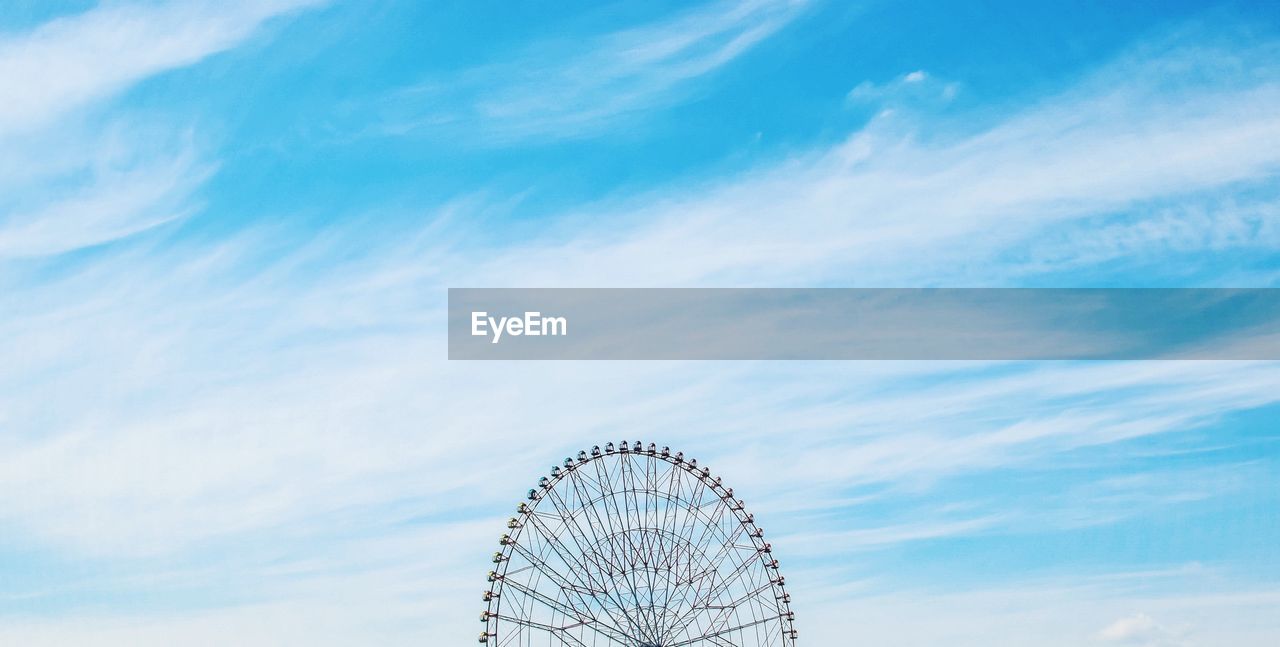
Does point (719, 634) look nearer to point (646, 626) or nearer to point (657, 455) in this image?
point (646, 626)

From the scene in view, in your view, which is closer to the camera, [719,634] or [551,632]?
[551,632]

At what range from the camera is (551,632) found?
7581 cm

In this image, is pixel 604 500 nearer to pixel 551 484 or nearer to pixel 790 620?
pixel 551 484

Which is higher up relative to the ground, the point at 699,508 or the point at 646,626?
the point at 699,508

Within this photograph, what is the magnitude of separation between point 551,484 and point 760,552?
13.8m

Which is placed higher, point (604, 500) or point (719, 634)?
point (604, 500)

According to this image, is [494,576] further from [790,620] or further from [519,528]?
[790,620]

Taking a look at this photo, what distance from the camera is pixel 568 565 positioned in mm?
77562

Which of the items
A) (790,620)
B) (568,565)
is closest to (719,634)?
(790,620)

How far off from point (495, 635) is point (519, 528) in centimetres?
586

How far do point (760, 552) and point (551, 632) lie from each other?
14328 mm

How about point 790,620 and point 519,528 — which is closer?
point 519,528

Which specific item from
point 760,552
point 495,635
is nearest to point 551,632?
point 495,635

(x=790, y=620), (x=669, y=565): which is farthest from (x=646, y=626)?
(x=790, y=620)
